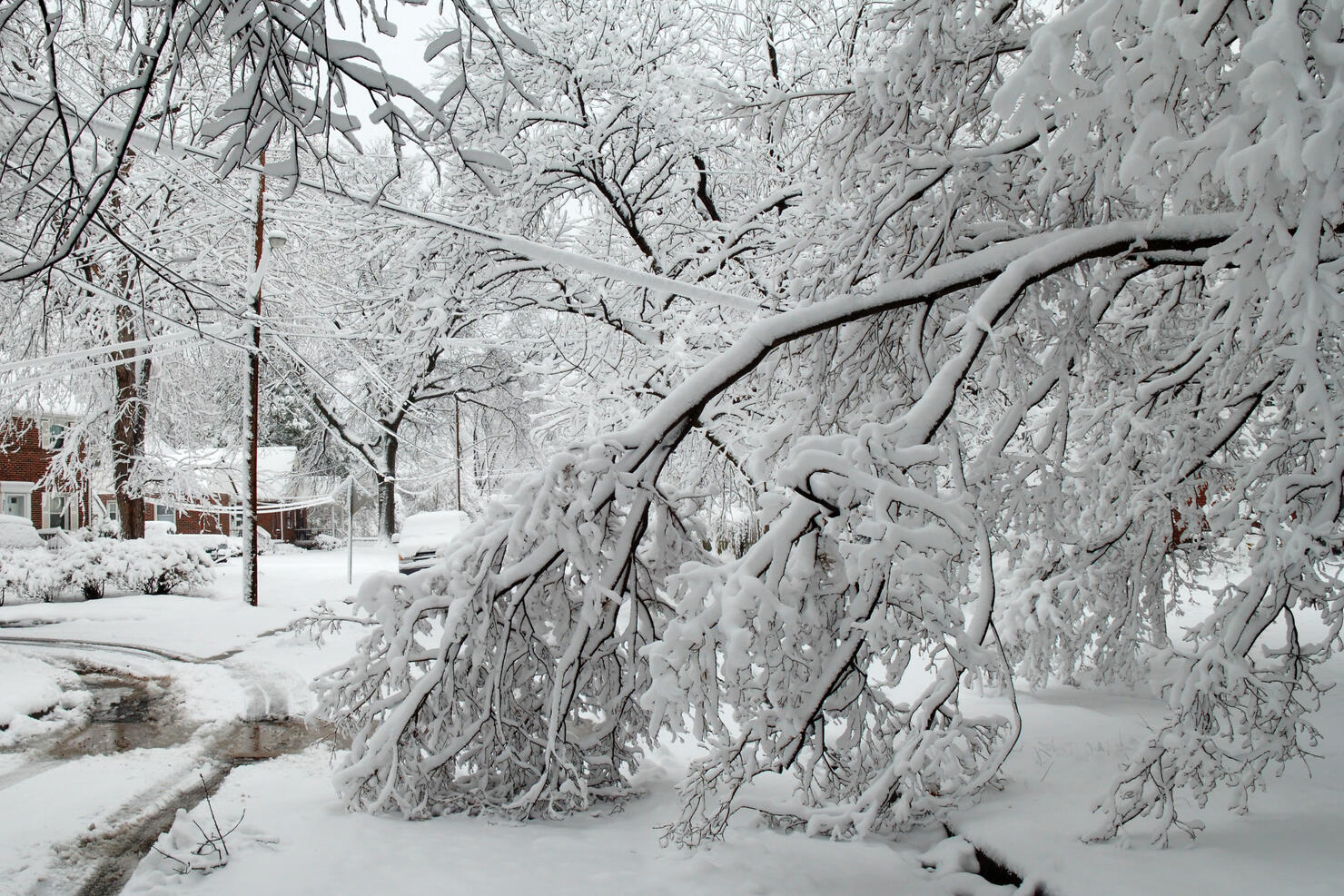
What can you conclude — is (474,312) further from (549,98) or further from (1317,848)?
(1317,848)

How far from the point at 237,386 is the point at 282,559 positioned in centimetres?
588

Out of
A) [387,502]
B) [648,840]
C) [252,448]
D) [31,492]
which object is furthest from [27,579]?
[31,492]

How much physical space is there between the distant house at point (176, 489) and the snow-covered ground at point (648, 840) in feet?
30.6

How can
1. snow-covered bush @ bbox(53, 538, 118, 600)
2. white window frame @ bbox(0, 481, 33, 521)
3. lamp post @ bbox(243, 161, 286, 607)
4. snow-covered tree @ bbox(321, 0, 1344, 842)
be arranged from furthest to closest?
white window frame @ bbox(0, 481, 33, 521), snow-covered bush @ bbox(53, 538, 118, 600), lamp post @ bbox(243, 161, 286, 607), snow-covered tree @ bbox(321, 0, 1344, 842)

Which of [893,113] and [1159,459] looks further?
[1159,459]

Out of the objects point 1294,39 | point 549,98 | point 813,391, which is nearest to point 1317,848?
point 813,391

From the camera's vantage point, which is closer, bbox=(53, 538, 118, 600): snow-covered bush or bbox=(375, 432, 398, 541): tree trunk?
bbox=(53, 538, 118, 600): snow-covered bush

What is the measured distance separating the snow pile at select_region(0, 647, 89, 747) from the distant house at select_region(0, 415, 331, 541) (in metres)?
5.08

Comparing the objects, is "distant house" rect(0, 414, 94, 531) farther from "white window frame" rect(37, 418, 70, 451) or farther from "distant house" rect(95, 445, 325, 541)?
"white window frame" rect(37, 418, 70, 451)

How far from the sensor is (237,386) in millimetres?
24500

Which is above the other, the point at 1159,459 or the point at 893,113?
the point at 893,113

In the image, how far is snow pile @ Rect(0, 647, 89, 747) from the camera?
23.8 ft

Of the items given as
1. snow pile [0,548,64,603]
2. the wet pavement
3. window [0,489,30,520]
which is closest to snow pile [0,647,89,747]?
the wet pavement

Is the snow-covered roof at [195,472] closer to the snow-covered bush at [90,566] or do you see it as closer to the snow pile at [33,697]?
the snow-covered bush at [90,566]
